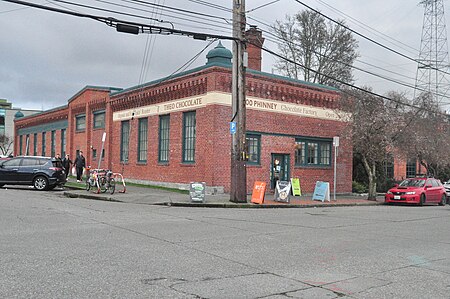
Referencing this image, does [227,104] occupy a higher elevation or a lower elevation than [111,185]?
higher

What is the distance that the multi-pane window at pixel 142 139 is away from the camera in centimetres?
2880

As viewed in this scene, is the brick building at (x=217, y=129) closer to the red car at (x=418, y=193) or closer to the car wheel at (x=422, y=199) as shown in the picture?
the red car at (x=418, y=193)

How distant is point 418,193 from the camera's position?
24.1 meters

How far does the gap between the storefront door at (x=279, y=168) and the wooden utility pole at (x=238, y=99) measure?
567 cm

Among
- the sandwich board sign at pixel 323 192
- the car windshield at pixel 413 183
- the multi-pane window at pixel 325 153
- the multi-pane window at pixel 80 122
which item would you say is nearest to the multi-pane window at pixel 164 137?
the sandwich board sign at pixel 323 192

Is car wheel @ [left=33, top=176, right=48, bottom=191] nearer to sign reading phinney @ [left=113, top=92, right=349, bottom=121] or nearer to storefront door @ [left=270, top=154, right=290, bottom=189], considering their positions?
sign reading phinney @ [left=113, top=92, right=349, bottom=121]

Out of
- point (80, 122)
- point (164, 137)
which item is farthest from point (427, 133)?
point (80, 122)

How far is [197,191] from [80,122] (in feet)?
71.3

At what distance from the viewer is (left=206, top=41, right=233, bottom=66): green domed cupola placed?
23594 mm

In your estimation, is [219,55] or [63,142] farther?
[63,142]

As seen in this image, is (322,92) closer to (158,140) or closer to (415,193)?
(415,193)

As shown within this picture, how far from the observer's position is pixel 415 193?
24.2 meters

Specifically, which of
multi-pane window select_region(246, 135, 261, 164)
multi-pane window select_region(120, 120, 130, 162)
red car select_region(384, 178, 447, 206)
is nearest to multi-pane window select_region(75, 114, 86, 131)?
multi-pane window select_region(120, 120, 130, 162)

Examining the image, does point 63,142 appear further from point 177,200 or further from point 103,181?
point 177,200
